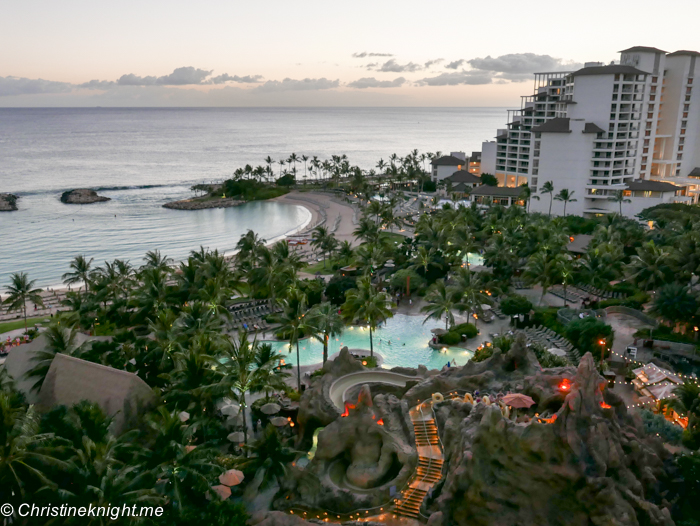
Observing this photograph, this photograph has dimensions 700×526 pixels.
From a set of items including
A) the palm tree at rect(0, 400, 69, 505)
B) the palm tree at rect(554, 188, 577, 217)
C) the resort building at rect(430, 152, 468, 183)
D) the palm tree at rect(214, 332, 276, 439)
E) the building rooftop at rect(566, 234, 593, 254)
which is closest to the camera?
the palm tree at rect(0, 400, 69, 505)

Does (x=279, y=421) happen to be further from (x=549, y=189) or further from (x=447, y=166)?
(x=447, y=166)

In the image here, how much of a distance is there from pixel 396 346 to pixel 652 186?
70.8 meters

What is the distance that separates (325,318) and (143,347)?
1170 centimetres

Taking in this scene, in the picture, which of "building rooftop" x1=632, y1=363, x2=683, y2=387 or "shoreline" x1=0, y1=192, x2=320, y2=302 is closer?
"building rooftop" x1=632, y1=363, x2=683, y2=387

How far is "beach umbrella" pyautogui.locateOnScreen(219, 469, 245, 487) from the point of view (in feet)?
80.7

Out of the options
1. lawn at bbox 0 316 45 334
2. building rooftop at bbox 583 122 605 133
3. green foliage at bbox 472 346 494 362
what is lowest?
lawn at bbox 0 316 45 334

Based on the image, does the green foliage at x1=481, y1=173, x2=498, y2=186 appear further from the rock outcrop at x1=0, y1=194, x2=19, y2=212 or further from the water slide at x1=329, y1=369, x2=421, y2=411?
the rock outcrop at x1=0, y1=194, x2=19, y2=212

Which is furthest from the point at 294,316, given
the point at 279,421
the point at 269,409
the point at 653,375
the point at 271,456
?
the point at 653,375

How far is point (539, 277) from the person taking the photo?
175 ft

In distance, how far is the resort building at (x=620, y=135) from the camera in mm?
97500

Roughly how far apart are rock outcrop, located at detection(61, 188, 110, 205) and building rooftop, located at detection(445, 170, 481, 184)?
92.7 m

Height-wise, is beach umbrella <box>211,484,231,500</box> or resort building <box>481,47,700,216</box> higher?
resort building <box>481,47,700,216</box>

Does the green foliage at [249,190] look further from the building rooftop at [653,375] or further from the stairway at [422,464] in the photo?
the stairway at [422,464]

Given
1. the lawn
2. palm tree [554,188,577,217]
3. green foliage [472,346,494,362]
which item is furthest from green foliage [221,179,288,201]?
green foliage [472,346,494,362]
